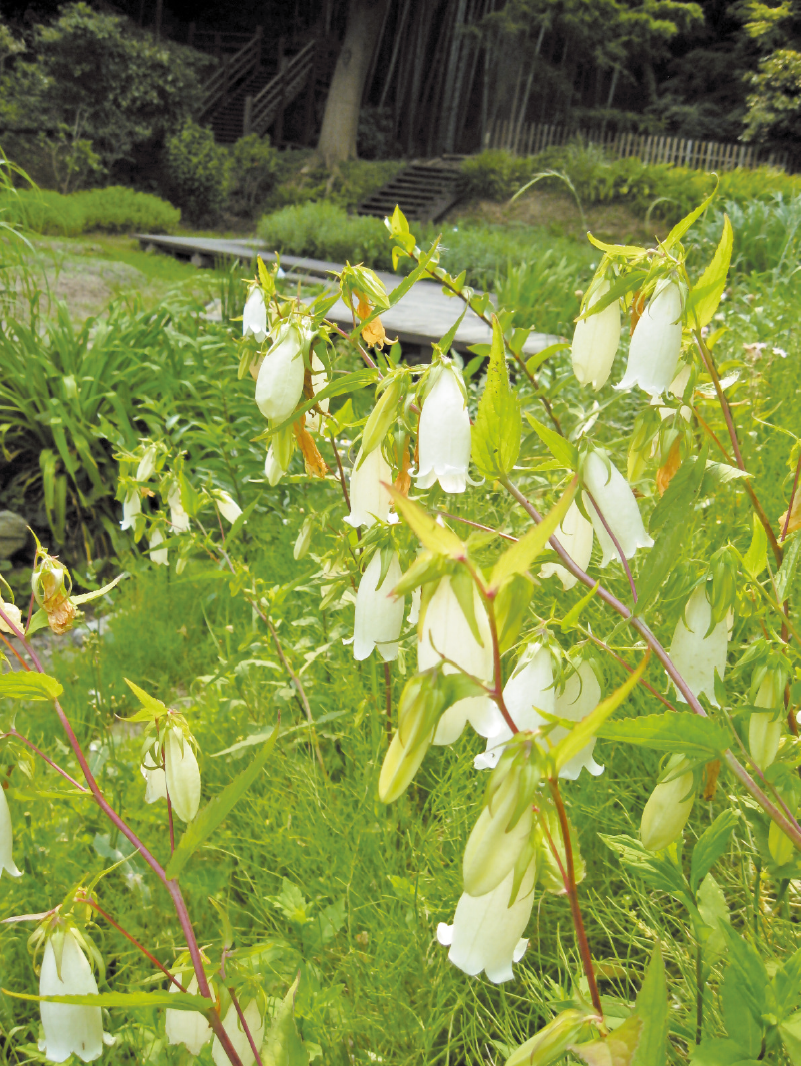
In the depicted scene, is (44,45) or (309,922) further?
(44,45)

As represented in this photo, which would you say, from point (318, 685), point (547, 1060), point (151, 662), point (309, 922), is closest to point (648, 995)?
point (547, 1060)

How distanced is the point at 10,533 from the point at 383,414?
3.16 metres

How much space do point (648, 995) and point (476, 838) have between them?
0.18 meters

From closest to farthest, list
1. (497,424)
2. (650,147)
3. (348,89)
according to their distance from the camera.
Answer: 1. (497,424)
2. (650,147)
3. (348,89)

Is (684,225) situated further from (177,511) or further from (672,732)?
(177,511)

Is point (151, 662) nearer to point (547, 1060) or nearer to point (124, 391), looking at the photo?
point (124, 391)

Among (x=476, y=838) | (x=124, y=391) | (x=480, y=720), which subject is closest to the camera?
(x=476, y=838)

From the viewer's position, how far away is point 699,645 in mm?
782

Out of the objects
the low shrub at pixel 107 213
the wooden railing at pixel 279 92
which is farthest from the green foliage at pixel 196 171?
the wooden railing at pixel 279 92

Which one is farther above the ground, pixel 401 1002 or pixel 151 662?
pixel 401 1002

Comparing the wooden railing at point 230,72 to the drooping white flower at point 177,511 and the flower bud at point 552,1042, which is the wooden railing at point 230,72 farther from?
the flower bud at point 552,1042

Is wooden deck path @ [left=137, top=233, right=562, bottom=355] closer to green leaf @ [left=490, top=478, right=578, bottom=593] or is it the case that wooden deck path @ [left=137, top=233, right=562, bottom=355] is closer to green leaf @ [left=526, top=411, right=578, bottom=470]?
green leaf @ [left=526, top=411, right=578, bottom=470]

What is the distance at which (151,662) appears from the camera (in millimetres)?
2480

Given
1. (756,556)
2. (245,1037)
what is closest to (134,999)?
(245,1037)
